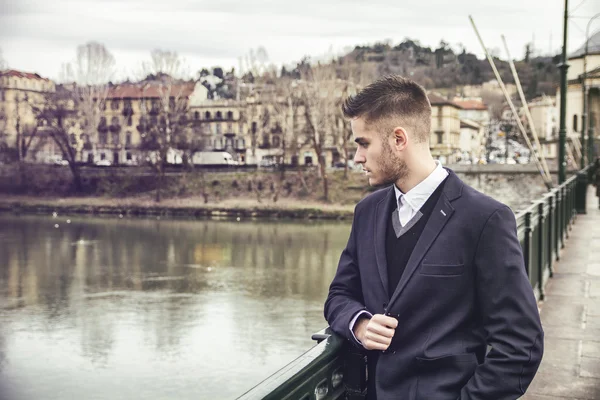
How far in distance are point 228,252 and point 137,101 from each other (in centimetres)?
3984

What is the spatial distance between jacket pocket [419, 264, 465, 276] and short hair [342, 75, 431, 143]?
0.39 meters

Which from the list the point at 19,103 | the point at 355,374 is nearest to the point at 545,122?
the point at 19,103

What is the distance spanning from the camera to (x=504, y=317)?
2.07m

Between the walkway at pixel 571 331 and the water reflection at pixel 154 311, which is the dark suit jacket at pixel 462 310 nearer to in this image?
the walkway at pixel 571 331

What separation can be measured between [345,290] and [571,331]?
4.35 meters

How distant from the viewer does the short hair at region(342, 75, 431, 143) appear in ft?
7.29

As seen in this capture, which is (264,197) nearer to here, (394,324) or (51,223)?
(51,223)

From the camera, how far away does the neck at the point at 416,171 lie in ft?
7.35

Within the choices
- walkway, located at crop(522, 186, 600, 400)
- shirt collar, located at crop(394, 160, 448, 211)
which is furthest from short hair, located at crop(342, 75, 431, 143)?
walkway, located at crop(522, 186, 600, 400)

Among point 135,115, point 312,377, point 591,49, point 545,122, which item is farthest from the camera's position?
point 545,122

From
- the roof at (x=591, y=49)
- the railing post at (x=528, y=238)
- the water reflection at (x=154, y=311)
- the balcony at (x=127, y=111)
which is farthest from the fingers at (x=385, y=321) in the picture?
the balcony at (x=127, y=111)

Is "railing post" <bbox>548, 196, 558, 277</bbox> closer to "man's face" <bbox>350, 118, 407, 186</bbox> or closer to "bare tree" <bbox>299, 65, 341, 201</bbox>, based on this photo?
"man's face" <bbox>350, 118, 407, 186</bbox>

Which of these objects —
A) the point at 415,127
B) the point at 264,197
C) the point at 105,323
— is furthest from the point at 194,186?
the point at 415,127

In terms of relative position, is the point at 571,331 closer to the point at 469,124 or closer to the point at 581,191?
the point at 581,191
